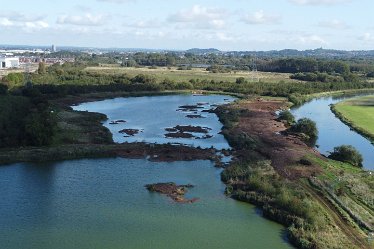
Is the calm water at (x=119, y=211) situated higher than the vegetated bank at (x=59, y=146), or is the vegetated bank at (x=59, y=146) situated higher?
the vegetated bank at (x=59, y=146)

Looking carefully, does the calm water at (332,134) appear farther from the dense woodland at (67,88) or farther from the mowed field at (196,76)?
the mowed field at (196,76)

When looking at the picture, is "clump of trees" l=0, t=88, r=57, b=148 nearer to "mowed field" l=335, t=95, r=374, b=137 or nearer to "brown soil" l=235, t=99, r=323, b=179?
"brown soil" l=235, t=99, r=323, b=179

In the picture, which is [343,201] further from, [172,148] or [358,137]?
[358,137]

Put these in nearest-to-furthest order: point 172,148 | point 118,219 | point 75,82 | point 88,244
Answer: point 88,244 → point 118,219 → point 172,148 → point 75,82

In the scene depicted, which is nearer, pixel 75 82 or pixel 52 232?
pixel 52 232

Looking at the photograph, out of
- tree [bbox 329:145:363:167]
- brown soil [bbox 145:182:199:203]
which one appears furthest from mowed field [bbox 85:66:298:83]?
brown soil [bbox 145:182:199:203]

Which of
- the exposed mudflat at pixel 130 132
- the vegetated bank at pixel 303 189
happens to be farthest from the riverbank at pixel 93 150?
the vegetated bank at pixel 303 189

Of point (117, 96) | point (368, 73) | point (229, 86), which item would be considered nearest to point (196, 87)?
point (229, 86)
